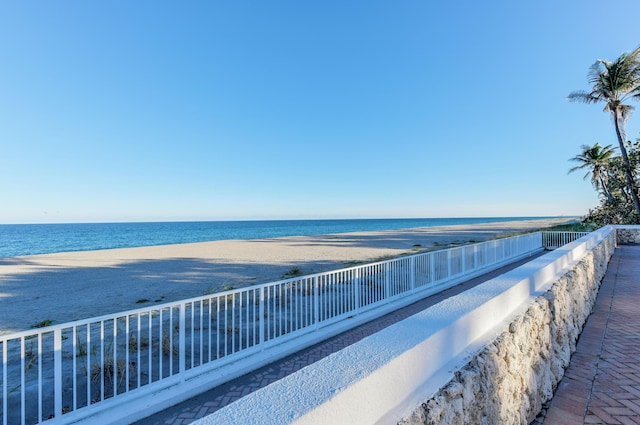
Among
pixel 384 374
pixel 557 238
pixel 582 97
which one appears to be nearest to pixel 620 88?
pixel 582 97

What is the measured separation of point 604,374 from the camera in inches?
121

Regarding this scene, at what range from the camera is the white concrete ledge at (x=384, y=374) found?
36.4 inches

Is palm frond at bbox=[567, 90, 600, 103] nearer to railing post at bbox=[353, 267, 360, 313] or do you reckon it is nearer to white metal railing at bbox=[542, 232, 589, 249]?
white metal railing at bbox=[542, 232, 589, 249]

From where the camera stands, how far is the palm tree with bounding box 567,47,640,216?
52.1 ft

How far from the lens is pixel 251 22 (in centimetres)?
1622

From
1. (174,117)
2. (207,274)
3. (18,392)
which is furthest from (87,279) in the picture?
(174,117)

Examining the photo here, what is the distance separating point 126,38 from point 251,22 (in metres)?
6.07

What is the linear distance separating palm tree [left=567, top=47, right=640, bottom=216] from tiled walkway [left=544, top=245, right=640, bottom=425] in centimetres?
1631

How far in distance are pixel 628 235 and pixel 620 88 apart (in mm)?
7846

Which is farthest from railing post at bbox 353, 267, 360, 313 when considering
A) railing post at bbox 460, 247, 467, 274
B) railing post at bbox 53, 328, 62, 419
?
railing post at bbox 460, 247, 467, 274

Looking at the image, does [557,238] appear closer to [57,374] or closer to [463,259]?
[463,259]

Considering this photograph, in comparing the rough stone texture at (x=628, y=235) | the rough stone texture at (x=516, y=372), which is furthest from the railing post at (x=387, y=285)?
the rough stone texture at (x=628, y=235)

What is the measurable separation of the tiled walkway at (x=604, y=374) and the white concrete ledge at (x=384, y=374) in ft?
3.84

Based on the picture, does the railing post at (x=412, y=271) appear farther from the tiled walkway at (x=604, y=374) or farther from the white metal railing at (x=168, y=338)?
the tiled walkway at (x=604, y=374)
